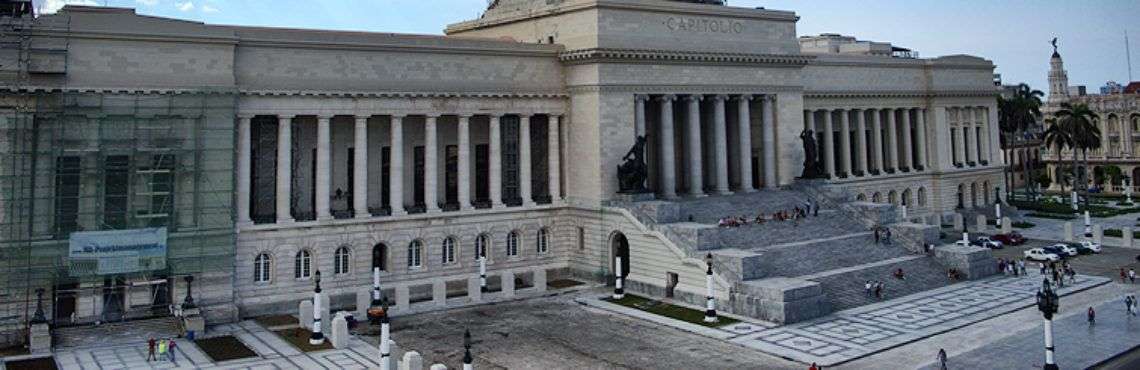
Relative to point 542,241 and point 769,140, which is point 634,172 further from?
point 769,140

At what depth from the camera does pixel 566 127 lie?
60594mm

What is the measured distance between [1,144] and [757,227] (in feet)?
143

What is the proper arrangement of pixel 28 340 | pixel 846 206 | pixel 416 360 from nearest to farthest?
1. pixel 416 360
2. pixel 28 340
3. pixel 846 206

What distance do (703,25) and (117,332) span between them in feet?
140

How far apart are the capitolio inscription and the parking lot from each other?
90.5 ft

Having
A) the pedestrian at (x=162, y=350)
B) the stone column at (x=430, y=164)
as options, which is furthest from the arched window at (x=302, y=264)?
the pedestrian at (x=162, y=350)

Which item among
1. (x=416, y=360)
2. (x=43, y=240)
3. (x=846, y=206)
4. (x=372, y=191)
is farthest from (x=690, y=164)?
(x=43, y=240)

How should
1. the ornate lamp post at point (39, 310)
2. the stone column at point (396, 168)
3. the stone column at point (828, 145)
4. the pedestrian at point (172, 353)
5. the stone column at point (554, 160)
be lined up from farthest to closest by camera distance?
the stone column at point (828, 145) < the stone column at point (554, 160) < the stone column at point (396, 168) < the ornate lamp post at point (39, 310) < the pedestrian at point (172, 353)

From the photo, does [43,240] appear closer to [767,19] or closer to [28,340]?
[28,340]

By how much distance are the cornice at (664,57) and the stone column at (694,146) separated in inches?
118

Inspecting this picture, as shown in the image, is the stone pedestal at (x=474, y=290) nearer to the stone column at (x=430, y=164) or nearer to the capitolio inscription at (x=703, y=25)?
the stone column at (x=430, y=164)

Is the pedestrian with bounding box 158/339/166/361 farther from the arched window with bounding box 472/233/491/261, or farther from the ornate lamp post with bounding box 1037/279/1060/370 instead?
the ornate lamp post with bounding box 1037/279/1060/370

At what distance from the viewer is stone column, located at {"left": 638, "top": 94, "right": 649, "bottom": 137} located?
59.5 metres

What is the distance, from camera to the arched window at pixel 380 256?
53.2m
